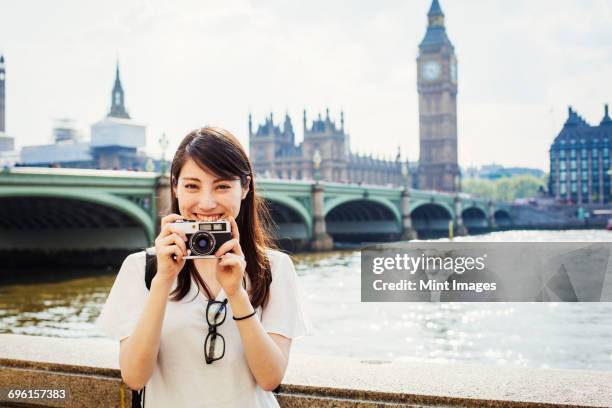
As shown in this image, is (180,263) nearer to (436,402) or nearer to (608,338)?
(436,402)

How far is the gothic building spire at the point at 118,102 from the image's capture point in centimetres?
10081

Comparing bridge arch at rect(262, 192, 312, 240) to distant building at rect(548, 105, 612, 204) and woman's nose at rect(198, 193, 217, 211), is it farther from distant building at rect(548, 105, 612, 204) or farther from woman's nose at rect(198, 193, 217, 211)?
distant building at rect(548, 105, 612, 204)

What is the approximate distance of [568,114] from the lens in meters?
95.1

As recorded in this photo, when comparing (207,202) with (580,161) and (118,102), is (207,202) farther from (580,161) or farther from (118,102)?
(118,102)

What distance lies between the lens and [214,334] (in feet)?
6.40

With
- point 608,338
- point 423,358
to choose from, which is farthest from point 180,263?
point 608,338

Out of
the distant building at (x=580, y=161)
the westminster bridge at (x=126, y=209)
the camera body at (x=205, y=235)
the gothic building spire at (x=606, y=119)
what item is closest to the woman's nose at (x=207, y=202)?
the camera body at (x=205, y=235)

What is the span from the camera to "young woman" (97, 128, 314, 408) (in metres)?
1.89

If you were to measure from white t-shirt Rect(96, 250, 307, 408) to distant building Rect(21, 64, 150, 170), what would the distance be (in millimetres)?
83527

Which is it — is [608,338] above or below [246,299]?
below

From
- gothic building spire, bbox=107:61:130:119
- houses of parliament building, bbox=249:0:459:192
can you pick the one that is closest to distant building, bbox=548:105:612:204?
houses of parliament building, bbox=249:0:459:192

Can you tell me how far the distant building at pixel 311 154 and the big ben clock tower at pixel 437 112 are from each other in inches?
286

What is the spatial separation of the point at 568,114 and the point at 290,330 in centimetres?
9870

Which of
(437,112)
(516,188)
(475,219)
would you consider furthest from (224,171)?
(516,188)
